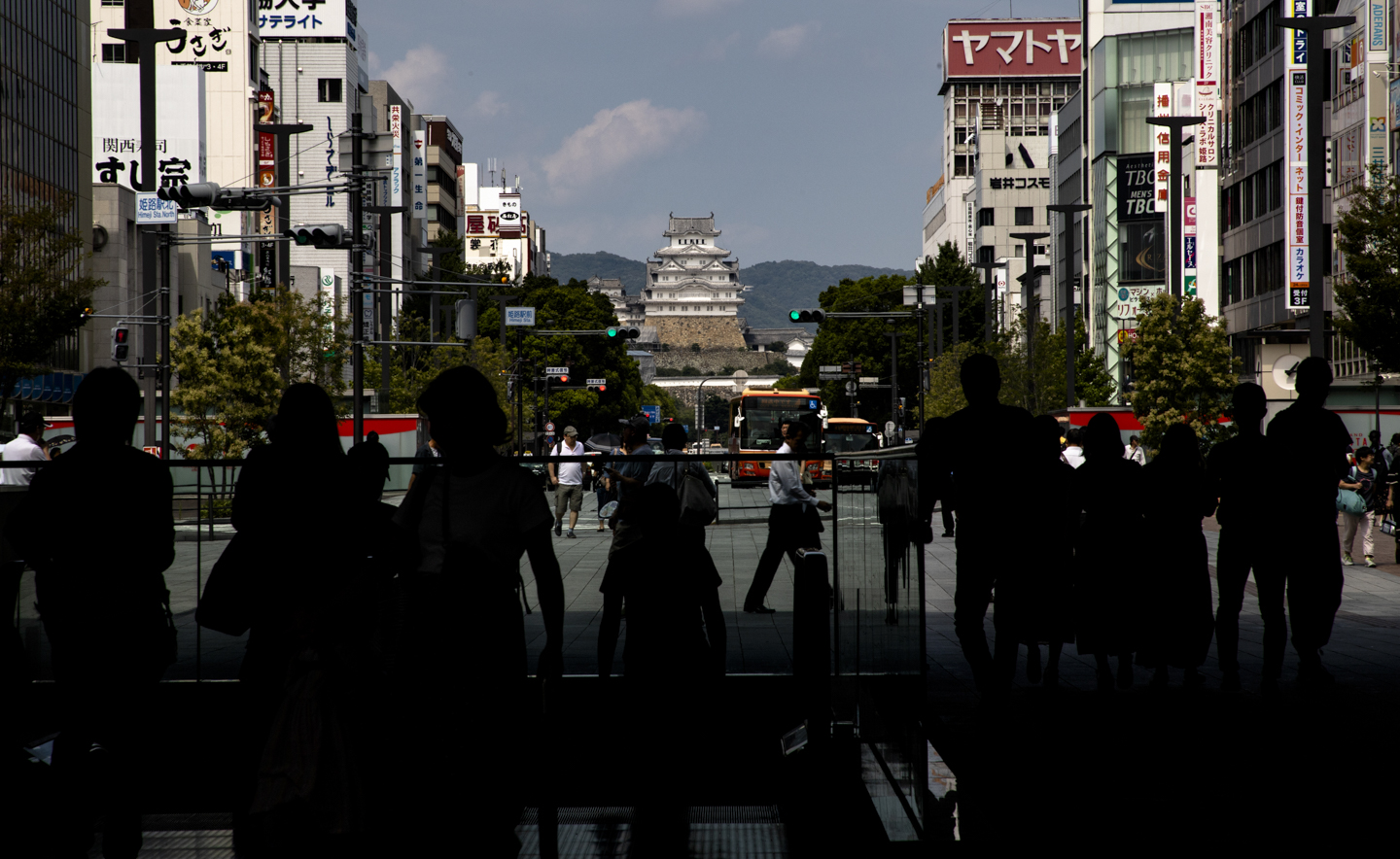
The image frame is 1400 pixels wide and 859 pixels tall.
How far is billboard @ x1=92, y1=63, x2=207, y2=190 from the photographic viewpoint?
4712 centimetres

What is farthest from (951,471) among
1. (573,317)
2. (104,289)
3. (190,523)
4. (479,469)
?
(573,317)

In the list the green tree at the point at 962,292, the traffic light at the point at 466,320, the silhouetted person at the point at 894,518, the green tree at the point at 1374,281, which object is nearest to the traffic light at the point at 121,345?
the traffic light at the point at 466,320

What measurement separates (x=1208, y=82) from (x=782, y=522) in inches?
1946

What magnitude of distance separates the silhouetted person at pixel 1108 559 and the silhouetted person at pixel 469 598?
410 centimetres

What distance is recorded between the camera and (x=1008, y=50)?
130 meters

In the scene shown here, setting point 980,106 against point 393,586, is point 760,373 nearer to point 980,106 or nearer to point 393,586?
point 980,106

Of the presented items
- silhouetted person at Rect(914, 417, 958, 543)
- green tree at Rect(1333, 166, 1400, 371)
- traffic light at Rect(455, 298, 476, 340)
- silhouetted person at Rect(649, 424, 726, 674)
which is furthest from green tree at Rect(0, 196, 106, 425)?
silhouetted person at Rect(914, 417, 958, 543)

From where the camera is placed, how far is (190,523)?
241 inches

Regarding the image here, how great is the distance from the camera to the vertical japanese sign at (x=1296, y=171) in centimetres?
3900

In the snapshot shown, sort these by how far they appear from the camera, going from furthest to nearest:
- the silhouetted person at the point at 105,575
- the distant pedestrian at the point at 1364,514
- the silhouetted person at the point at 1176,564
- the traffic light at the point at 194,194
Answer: the traffic light at the point at 194,194
the distant pedestrian at the point at 1364,514
the silhouetted person at the point at 1176,564
the silhouetted person at the point at 105,575

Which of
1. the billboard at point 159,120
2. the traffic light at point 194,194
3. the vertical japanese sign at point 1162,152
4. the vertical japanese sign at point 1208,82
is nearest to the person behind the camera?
the traffic light at point 194,194

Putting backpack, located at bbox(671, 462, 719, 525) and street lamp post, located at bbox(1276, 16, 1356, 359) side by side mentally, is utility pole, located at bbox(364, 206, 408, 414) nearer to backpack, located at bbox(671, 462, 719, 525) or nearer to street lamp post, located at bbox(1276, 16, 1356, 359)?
street lamp post, located at bbox(1276, 16, 1356, 359)

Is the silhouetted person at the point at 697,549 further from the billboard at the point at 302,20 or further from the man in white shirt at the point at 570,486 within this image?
the billboard at the point at 302,20

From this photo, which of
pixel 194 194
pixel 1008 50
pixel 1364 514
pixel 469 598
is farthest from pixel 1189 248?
pixel 1008 50
